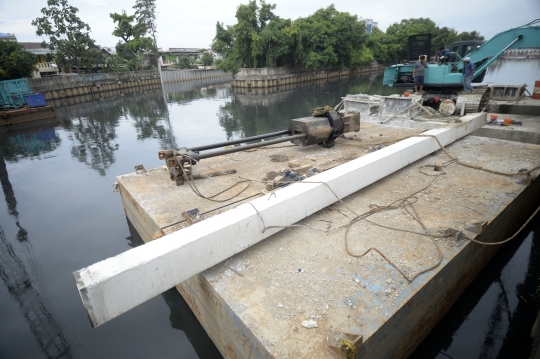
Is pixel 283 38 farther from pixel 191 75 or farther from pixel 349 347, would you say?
pixel 349 347

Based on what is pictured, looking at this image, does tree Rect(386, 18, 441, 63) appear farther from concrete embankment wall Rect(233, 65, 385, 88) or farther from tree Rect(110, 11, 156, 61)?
tree Rect(110, 11, 156, 61)

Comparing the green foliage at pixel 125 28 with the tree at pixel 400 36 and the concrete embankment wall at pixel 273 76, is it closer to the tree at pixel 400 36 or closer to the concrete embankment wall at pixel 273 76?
the concrete embankment wall at pixel 273 76

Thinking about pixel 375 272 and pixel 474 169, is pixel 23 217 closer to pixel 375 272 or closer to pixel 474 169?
pixel 375 272

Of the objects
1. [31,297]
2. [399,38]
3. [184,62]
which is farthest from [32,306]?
[399,38]

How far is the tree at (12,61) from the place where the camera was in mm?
22891

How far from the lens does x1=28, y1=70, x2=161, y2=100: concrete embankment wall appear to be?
27.9 metres

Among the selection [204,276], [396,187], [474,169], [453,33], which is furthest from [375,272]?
[453,33]

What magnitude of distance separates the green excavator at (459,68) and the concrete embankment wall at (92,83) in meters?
30.4

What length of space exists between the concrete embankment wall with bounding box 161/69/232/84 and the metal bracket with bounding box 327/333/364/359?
45127 millimetres

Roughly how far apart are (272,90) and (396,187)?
30.3 metres

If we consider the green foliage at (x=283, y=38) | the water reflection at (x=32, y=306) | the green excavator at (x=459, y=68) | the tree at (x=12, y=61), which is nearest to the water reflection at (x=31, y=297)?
the water reflection at (x=32, y=306)

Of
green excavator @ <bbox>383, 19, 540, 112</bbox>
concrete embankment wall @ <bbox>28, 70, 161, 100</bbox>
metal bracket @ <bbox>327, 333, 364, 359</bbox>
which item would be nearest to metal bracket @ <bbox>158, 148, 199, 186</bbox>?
metal bracket @ <bbox>327, 333, 364, 359</bbox>

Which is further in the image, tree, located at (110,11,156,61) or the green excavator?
tree, located at (110,11,156,61)

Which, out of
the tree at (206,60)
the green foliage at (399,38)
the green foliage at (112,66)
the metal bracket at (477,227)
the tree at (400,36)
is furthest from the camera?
the tree at (206,60)
